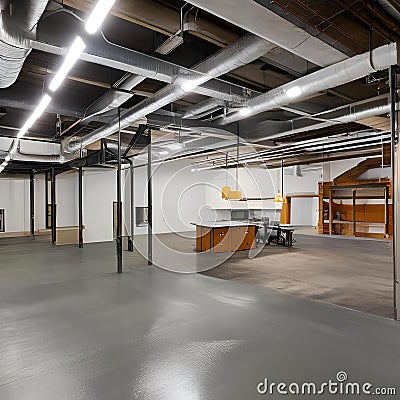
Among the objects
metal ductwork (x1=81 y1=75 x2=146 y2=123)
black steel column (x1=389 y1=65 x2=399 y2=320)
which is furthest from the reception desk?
black steel column (x1=389 y1=65 x2=399 y2=320)

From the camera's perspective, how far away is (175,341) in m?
2.75

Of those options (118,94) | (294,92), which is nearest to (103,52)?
(118,94)

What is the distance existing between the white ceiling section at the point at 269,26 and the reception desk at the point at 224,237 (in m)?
5.03

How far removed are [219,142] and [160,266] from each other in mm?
3150

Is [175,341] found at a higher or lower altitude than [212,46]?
lower

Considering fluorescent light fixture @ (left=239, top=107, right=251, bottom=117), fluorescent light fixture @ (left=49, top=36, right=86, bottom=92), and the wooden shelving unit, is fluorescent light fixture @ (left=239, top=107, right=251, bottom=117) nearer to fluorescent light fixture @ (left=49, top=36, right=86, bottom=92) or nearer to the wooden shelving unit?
fluorescent light fixture @ (left=49, top=36, right=86, bottom=92)

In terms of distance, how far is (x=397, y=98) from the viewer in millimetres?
3373

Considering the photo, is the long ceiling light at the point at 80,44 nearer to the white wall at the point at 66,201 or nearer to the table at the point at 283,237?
the table at the point at 283,237

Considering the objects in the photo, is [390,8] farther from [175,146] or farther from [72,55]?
[175,146]

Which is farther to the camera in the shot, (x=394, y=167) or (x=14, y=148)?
(x=14, y=148)

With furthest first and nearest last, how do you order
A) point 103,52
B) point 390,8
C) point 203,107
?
1. point 203,107
2. point 103,52
3. point 390,8

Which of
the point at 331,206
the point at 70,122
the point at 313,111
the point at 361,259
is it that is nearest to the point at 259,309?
the point at 313,111

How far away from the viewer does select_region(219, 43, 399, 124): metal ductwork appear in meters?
3.02

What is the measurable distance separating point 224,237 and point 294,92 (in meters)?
4.56
